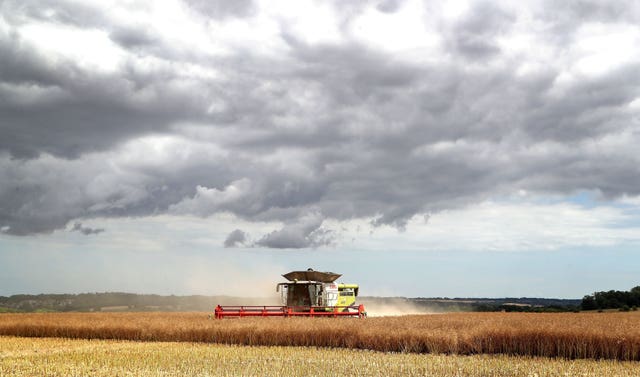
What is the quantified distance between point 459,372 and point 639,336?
6.94m

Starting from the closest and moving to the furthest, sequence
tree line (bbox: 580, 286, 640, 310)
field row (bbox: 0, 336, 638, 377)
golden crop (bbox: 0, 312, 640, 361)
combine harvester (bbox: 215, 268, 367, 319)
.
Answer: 1. field row (bbox: 0, 336, 638, 377)
2. golden crop (bbox: 0, 312, 640, 361)
3. combine harvester (bbox: 215, 268, 367, 319)
4. tree line (bbox: 580, 286, 640, 310)

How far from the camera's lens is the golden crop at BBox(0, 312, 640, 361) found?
19453mm

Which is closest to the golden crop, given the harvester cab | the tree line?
the harvester cab

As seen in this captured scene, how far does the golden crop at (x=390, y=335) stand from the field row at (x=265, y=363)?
55.5 inches

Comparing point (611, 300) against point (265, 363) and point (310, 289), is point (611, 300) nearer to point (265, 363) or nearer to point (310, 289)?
point (310, 289)

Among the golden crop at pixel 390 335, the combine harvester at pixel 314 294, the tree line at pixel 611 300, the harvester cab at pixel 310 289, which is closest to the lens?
the golden crop at pixel 390 335

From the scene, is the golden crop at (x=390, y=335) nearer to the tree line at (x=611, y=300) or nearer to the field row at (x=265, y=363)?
the field row at (x=265, y=363)

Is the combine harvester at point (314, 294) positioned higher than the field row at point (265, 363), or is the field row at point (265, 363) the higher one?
the combine harvester at point (314, 294)

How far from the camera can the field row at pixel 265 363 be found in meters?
15.5

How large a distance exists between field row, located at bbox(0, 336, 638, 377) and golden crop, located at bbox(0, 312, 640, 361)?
4.62 feet

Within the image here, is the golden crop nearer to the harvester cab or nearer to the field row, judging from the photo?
the field row

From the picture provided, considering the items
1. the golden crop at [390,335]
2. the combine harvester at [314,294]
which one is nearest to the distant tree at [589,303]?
the combine harvester at [314,294]

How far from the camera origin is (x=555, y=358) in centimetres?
1900

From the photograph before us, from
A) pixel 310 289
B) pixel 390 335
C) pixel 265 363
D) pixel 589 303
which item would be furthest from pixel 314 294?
pixel 589 303
